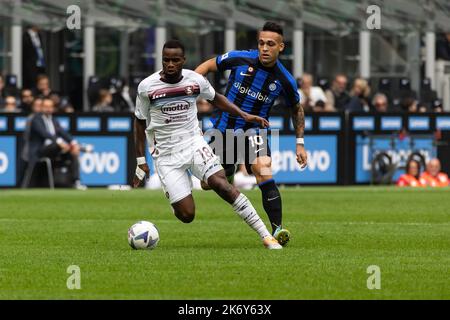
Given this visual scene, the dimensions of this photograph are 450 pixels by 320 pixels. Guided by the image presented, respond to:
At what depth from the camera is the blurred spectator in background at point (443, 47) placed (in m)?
35.4

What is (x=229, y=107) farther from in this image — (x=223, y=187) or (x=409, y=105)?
(x=409, y=105)

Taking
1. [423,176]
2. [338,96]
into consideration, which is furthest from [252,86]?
[338,96]

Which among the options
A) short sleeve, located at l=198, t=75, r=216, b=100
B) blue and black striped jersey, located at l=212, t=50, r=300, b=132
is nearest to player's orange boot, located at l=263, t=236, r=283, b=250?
short sleeve, located at l=198, t=75, r=216, b=100

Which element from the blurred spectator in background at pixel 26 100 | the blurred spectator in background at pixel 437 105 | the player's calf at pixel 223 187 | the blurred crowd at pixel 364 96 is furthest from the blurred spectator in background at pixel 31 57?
the player's calf at pixel 223 187

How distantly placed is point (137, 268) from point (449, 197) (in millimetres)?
12650

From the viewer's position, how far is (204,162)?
14523 millimetres

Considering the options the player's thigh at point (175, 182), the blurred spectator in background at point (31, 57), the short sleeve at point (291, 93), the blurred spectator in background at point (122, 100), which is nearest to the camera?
the player's thigh at point (175, 182)

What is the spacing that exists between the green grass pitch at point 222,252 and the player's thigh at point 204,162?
0.78 m

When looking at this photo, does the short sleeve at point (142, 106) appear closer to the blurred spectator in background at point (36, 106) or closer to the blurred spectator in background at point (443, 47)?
the blurred spectator in background at point (36, 106)

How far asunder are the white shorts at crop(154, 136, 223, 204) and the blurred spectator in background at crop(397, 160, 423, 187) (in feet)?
49.4

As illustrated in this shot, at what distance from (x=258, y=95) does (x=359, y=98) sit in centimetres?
1550

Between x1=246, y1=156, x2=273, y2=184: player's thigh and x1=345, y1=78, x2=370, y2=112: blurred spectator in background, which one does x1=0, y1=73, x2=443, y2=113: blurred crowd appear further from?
x1=246, y1=156, x2=273, y2=184: player's thigh
